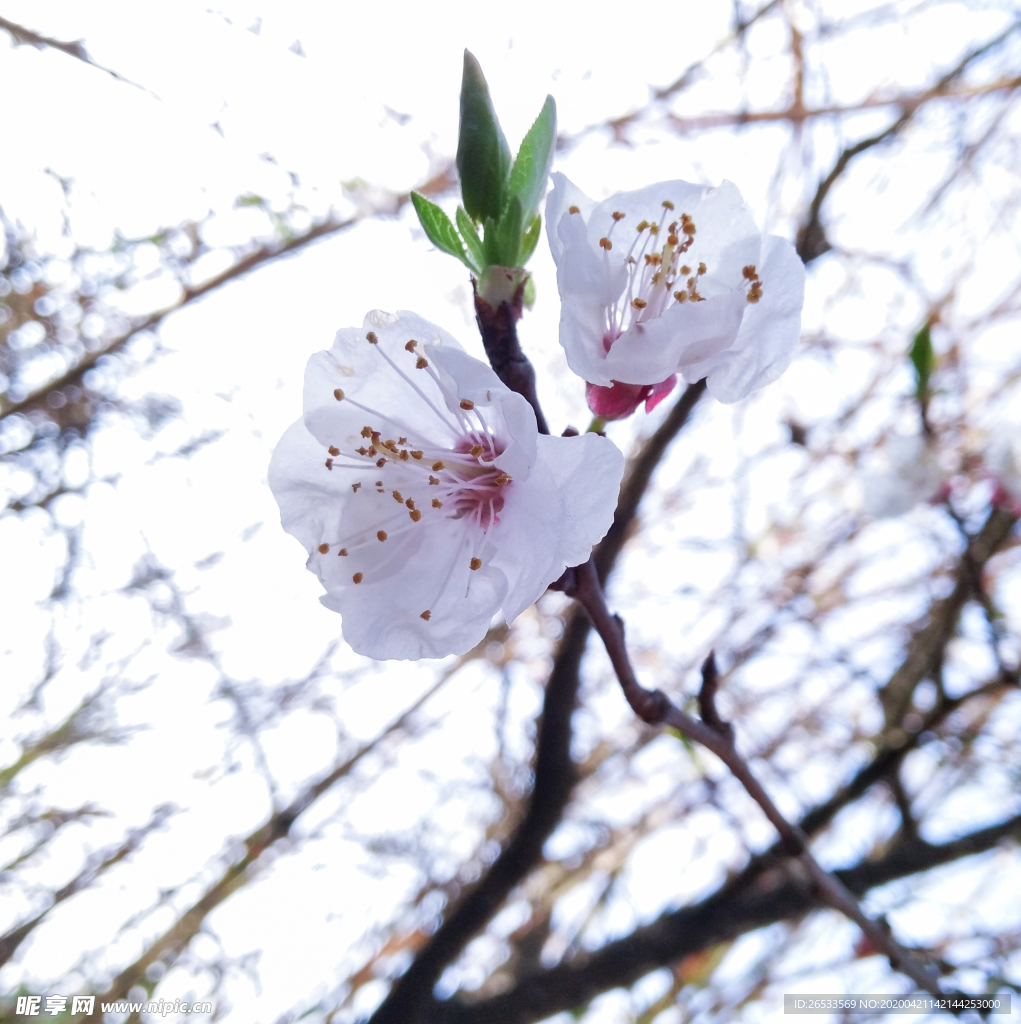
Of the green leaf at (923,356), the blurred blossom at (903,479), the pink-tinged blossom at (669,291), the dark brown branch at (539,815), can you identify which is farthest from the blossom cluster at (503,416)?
the blurred blossom at (903,479)

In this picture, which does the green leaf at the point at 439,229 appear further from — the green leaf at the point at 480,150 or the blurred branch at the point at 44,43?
the blurred branch at the point at 44,43

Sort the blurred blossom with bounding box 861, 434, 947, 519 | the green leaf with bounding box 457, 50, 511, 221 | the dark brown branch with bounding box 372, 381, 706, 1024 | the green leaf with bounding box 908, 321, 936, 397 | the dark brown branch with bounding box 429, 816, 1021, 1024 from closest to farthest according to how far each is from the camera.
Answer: the green leaf with bounding box 457, 50, 511, 221
the green leaf with bounding box 908, 321, 936, 397
the dark brown branch with bounding box 429, 816, 1021, 1024
the blurred blossom with bounding box 861, 434, 947, 519
the dark brown branch with bounding box 372, 381, 706, 1024

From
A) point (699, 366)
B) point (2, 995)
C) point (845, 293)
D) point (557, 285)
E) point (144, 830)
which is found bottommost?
point (699, 366)

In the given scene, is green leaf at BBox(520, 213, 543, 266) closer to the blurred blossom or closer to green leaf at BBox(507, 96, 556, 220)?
green leaf at BBox(507, 96, 556, 220)

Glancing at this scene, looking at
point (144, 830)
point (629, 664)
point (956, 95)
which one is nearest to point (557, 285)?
point (629, 664)

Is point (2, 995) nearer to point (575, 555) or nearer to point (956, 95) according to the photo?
point (575, 555)

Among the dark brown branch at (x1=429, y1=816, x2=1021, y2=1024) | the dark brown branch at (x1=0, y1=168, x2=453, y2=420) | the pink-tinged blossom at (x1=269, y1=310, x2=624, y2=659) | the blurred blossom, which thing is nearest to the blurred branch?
the dark brown branch at (x1=0, y1=168, x2=453, y2=420)

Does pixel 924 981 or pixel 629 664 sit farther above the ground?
pixel 629 664
